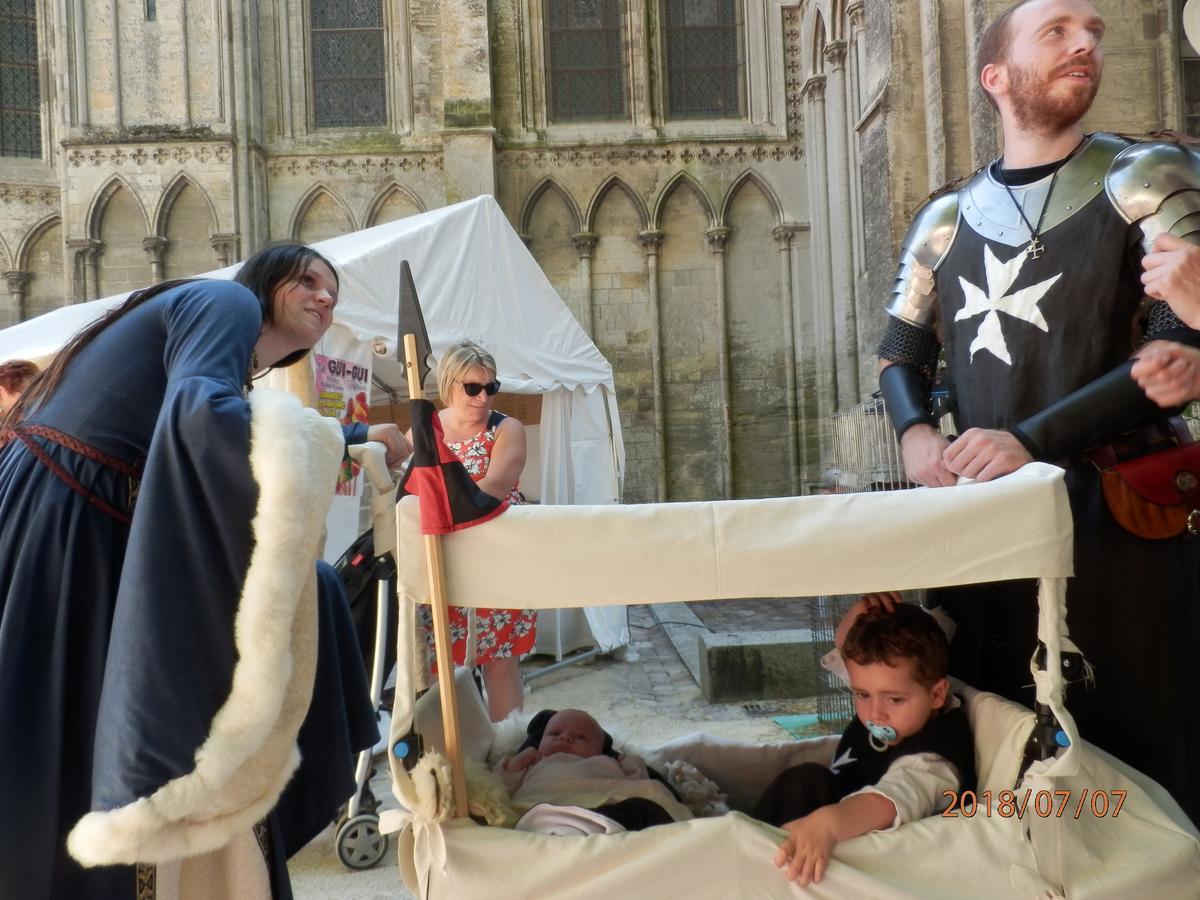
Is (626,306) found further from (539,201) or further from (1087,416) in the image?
(1087,416)

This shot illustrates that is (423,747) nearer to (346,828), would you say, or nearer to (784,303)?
(346,828)

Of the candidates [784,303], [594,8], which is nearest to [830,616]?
[784,303]

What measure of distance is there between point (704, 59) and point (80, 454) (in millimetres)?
13794

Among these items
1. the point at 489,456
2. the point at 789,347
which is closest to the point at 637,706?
the point at 489,456

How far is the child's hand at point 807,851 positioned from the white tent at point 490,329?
384cm

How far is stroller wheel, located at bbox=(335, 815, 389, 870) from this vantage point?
2939 mm

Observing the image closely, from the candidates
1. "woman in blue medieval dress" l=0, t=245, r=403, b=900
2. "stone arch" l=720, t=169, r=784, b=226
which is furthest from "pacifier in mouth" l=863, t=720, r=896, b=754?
"stone arch" l=720, t=169, r=784, b=226

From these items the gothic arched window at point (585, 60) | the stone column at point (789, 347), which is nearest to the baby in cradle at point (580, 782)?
the stone column at point (789, 347)

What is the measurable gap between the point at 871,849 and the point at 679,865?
0.33m

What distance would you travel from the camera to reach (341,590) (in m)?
1.90

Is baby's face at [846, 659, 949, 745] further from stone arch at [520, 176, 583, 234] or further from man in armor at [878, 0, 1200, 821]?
stone arch at [520, 176, 583, 234]

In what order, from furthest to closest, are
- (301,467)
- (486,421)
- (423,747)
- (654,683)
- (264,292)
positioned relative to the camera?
(654,683) < (486,421) < (264,292) < (423,747) < (301,467)

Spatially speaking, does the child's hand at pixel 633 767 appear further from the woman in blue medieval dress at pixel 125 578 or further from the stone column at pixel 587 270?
the stone column at pixel 587 270
